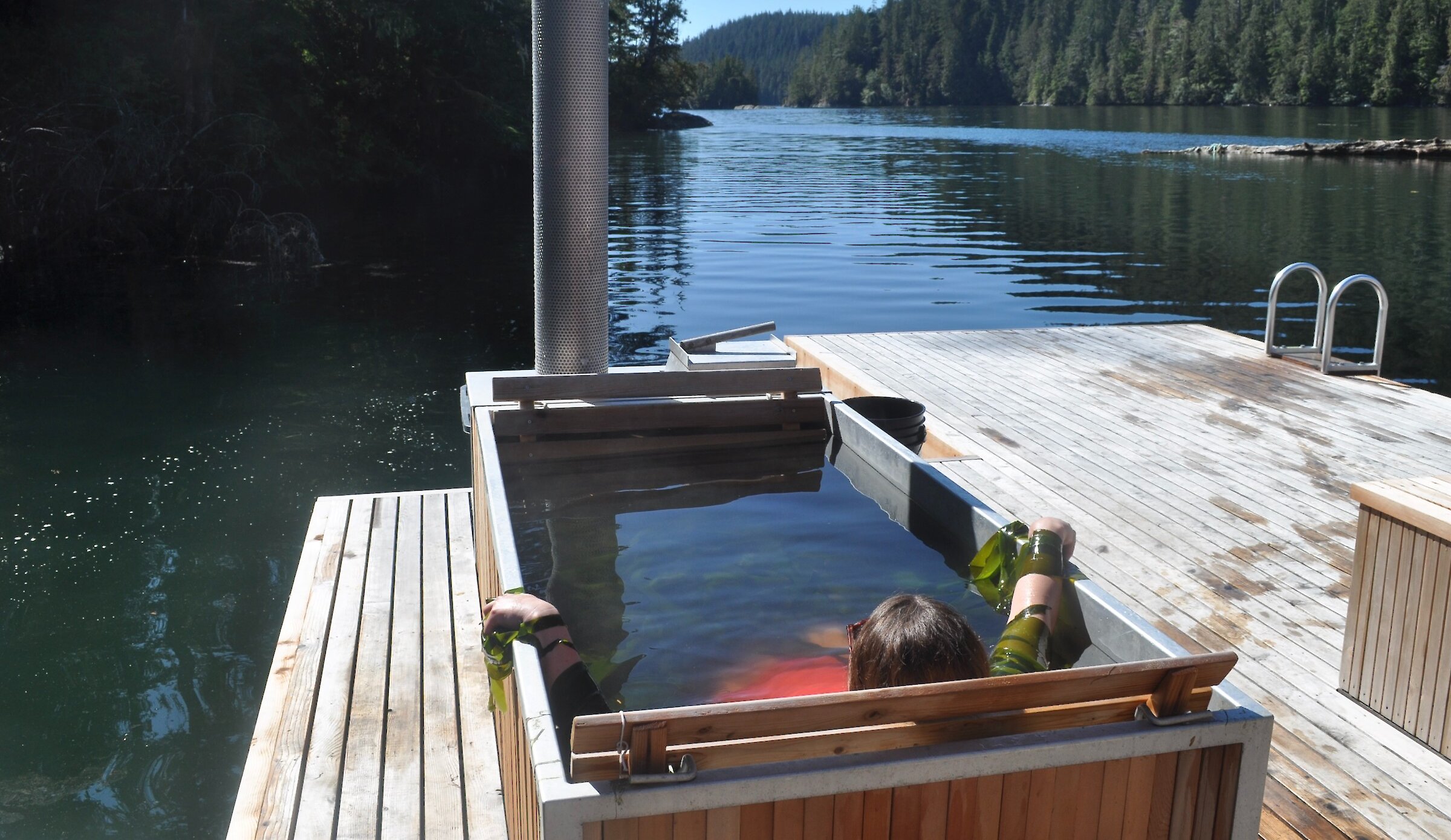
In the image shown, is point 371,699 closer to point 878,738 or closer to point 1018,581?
point 1018,581

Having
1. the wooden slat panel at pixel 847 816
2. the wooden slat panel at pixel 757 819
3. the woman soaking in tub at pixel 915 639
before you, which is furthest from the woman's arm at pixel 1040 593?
the wooden slat panel at pixel 757 819

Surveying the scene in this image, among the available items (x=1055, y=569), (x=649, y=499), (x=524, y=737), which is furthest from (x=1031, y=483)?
(x=524, y=737)

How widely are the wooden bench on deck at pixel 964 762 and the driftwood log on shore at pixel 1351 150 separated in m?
40.1

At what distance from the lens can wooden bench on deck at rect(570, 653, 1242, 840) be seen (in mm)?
1759

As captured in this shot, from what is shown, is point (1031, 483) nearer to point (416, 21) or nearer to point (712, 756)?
point (712, 756)

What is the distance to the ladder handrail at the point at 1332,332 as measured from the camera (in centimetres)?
647

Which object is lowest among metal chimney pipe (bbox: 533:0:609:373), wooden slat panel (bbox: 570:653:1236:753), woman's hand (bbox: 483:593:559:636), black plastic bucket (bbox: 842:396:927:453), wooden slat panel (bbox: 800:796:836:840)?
black plastic bucket (bbox: 842:396:927:453)

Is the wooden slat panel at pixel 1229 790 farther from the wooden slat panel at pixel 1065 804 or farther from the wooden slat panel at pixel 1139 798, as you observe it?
the wooden slat panel at pixel 1065 804

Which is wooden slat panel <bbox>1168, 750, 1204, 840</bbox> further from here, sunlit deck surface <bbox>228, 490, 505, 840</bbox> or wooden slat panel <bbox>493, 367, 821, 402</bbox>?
wooden slat panel <bbox>493, 367, 821, 402</bbox>

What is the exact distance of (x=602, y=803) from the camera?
1726 mm

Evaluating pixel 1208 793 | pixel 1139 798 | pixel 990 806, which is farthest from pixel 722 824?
pixel 1208 793

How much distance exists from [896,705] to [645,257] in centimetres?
1645

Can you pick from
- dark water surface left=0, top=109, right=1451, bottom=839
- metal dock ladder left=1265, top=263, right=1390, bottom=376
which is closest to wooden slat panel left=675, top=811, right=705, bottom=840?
dark water surface left=0, top=109, right=1451, bottom=839

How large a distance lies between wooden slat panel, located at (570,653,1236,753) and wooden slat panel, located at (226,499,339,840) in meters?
1.57
